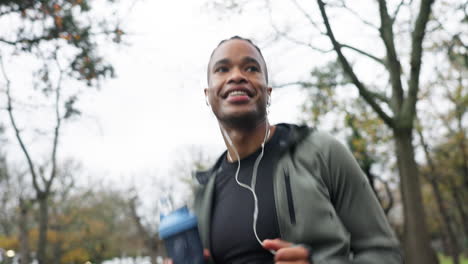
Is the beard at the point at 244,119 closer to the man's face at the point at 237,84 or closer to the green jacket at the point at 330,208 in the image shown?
the man's face at the point at 237,84

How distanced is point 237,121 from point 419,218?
8605mm

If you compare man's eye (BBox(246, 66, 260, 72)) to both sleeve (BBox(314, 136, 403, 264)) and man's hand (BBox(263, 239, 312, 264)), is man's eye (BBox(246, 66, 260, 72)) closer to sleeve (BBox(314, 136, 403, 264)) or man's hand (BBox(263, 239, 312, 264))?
sleeve (BBox(314, 136, 403, 264))

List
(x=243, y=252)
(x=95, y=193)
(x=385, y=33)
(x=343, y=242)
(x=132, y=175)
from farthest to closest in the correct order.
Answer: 1. (x=132, y=175)
2. (x=95, y=193)
3. (x=385, y=33)
4. (x=243, y=252)
5. (x=343, y=242)

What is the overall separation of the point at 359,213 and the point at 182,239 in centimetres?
70

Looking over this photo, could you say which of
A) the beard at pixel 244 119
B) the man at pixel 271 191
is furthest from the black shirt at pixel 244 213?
the beard at pixel 244 119

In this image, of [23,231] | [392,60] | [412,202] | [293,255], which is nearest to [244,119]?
[293,255]

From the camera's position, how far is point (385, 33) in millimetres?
9570

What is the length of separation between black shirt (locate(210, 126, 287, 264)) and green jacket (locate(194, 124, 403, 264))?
0.10m

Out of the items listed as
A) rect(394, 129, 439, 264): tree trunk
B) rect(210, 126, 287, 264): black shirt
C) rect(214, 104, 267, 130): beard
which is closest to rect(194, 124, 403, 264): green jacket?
rect(210, 126, 287, 264): black shirt

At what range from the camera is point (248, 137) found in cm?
188

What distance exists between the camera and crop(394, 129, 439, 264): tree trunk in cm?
884

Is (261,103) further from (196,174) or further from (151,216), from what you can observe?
(151,216)

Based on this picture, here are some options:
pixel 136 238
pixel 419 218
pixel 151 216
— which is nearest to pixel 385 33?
pixel 419 218

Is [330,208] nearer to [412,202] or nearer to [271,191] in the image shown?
[271,191]
